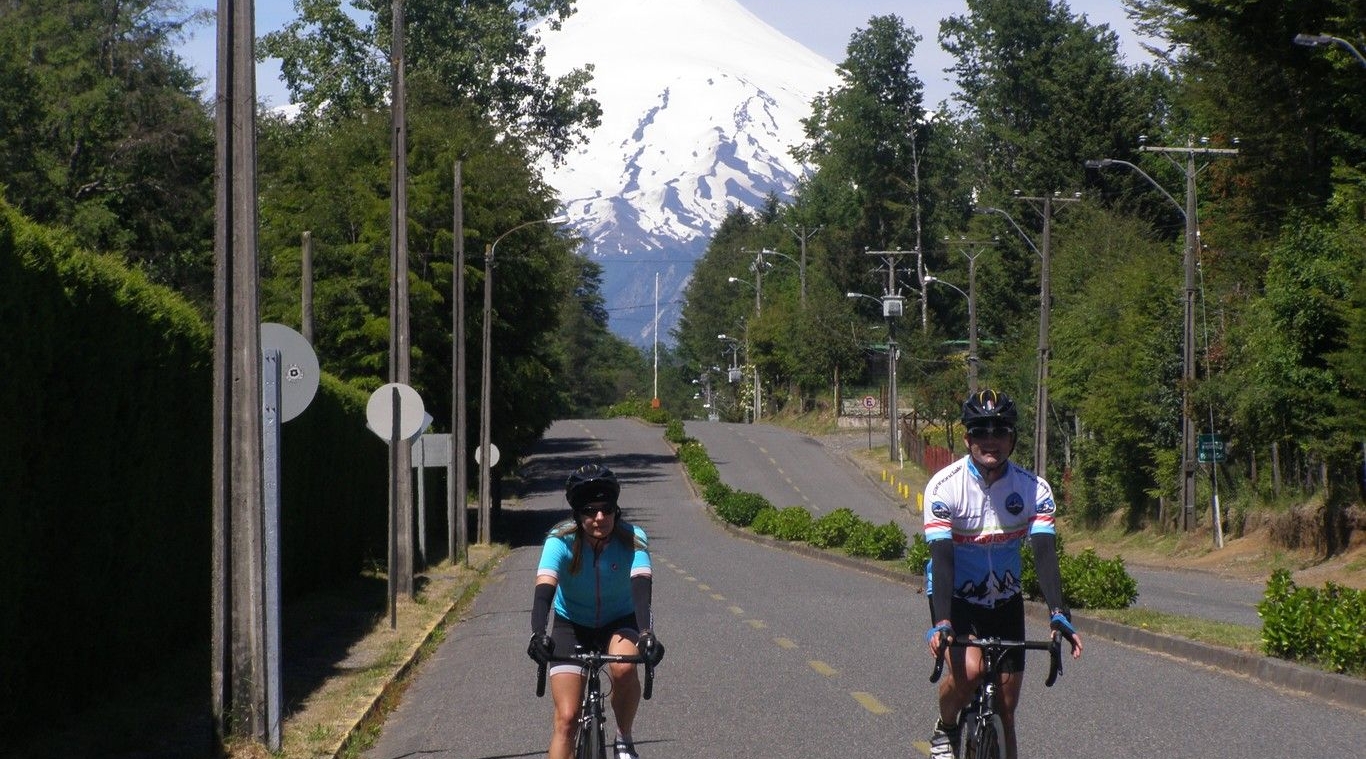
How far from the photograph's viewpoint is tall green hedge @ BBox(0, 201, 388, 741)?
955 centimetres

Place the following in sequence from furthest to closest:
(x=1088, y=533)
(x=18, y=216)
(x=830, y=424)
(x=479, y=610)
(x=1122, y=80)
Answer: (x=830, y=424) < (x=1122, y=80) < (x=1088, y=533) < (x=479, y=610) < (x=18, y=216)

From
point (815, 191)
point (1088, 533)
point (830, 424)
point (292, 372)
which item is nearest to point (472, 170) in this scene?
point (1088, 533)

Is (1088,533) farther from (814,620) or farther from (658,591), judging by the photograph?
(814,620)

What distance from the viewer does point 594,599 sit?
7473 mm

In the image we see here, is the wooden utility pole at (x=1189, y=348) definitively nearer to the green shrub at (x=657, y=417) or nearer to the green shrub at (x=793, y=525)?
the green shrub at (x=793, y=525)

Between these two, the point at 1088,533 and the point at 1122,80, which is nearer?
the point at 1088,533

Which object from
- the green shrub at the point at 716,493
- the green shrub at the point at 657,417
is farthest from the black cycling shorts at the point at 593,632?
the green shrub at the point at 657,417

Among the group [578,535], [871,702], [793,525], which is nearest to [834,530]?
[793,525]

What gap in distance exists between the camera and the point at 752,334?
118m

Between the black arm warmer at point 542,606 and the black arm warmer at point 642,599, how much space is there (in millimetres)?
358

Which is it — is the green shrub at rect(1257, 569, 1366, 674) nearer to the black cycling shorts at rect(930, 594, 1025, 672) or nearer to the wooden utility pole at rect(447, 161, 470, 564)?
the black cycling shorts at rect(930, 594, 1025, 672)

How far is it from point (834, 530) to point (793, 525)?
14.9 feet

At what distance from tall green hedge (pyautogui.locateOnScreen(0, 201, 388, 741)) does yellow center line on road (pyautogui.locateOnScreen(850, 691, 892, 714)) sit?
4.86m

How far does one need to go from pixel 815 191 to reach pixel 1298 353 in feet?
262
